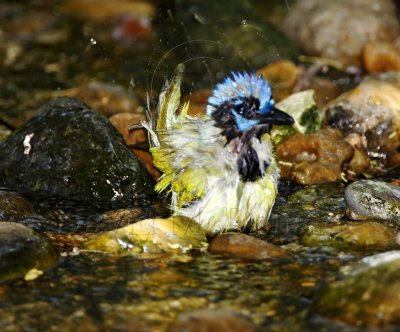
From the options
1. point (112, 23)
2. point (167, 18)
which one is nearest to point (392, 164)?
point (167, 18)

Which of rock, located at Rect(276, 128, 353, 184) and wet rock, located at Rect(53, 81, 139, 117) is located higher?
wet rock, located at Rect(53, 81, 139, 117)

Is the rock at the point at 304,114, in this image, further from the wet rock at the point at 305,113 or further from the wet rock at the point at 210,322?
the wet rock at the point at 210,322

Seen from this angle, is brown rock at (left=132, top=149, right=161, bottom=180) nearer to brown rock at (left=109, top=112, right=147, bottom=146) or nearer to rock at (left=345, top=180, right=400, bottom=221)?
brown rock at (left=109, top=112, right=147, bottom=146)

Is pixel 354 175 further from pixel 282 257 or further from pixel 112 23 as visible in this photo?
pixel 112 23

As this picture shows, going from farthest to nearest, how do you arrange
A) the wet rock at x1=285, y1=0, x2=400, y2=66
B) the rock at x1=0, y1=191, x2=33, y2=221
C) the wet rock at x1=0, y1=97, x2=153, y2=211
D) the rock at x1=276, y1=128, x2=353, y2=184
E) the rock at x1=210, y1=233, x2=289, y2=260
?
1. the wet rock at x1=285, y1=0, x2=400, y2=66
2. the rock at x1=276, y1=128, x2=353, y2=184
3. the wet rock at x1=0, y1=97, x2=153, y2=211
4. the rock at x1=0, y1=191, x2=33, y2=221
5. the rock at x1=210, y1=233, x2=289, y2=260

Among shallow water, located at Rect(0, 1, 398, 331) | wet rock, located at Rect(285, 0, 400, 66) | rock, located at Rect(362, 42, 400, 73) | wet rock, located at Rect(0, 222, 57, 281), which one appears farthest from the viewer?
wet rock, located at Rect(285, 0, 400, 66)

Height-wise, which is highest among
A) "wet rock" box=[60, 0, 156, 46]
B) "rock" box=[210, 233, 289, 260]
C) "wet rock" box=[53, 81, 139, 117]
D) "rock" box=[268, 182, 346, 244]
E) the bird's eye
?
"wet rock" box=[60, 0, 156, 46]

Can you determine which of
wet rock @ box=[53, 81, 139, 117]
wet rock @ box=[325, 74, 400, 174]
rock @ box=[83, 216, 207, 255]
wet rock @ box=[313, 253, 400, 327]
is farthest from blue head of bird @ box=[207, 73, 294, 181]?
wet rock @ box=[53, 81, 139, 117]
